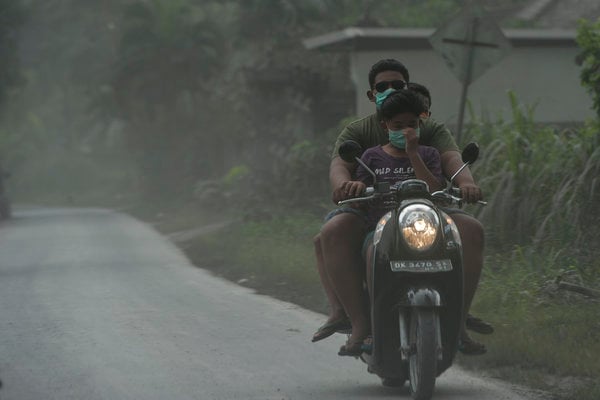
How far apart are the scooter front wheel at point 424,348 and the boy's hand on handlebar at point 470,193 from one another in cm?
69

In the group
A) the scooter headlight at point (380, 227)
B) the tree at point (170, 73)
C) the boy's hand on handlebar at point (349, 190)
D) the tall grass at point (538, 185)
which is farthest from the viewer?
the tree at point (170, 73)

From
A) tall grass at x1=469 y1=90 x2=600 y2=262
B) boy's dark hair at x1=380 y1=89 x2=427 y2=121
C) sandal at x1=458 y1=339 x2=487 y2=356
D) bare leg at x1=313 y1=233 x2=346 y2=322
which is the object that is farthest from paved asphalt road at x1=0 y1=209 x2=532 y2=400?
tall grass at x1=469 y1=90 x2=600 y2=262

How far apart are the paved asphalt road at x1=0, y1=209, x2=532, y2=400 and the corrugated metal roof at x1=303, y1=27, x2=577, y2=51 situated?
24.5ft

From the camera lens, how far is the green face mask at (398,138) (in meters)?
6.42

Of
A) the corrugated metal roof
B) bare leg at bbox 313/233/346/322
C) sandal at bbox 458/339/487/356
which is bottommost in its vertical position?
sandal at bbox 458/339/487/356

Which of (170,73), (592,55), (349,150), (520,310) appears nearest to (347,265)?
(349,150)

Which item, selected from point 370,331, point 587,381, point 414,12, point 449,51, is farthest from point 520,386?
point 414,12

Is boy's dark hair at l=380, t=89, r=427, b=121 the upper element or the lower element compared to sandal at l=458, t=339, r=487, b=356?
upper

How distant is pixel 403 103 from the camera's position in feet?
20.7

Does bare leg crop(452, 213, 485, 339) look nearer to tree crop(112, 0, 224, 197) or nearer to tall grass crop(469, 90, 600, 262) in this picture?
tall grass crop(469, 90, 600, 262)

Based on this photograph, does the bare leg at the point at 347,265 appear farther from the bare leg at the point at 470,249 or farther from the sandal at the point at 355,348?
the bare leg at the point at 470,249

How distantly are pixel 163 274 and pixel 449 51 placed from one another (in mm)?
4739

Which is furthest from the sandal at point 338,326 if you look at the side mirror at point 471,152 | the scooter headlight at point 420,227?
the side mirror at point 471,152

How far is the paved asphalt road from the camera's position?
6758 millimetres
